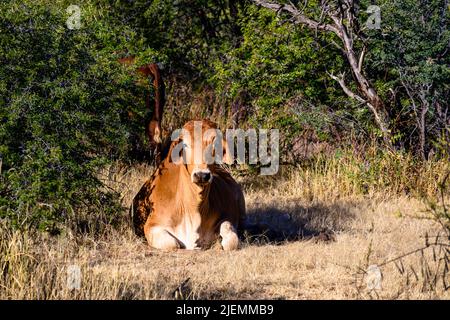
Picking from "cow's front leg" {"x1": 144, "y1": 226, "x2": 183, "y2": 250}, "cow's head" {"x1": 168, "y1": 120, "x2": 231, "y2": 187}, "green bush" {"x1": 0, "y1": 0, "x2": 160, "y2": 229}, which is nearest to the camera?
"green bush" {"x1": 0, "y1": 0, "x2": 160, "y2": 229}

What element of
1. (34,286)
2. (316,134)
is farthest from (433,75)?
(34,286)

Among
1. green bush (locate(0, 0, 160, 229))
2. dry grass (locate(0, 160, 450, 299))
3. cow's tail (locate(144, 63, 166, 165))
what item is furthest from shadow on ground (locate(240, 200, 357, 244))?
cow's tail (locate(144, 63, 166, 165))

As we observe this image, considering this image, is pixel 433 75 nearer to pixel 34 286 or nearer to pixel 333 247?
pixel 333 247

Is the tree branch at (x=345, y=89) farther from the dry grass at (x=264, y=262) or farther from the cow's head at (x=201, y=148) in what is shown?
the cow's head at (x=201, y=148)

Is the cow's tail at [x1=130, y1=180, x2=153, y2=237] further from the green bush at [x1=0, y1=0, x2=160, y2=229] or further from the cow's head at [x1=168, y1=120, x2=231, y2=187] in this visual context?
the cow's head at [x1=168, y1=120, x2=231, y2=187]

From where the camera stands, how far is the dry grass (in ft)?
21.3

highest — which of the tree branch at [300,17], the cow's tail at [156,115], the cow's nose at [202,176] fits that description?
the tree branch at [300,17]

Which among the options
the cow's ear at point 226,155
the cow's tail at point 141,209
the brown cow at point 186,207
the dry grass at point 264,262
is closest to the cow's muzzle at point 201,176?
the brown cow at point 186,207

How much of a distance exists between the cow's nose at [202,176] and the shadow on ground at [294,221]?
1.05 m

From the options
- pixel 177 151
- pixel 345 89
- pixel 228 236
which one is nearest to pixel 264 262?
pixel 228 236

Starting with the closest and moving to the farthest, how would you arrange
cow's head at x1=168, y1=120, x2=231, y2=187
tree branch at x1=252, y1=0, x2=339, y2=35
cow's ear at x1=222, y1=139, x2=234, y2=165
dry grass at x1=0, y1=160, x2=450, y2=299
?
dry grass at x1=0, y1=160, x2=450, y2=299, cow's head at x1=168, y1=120, x2=231, y2=187, cow's ear at x1=222, y1=139, x2=234, y2=165, tree branch at x1=252, y1=0, x2=339, y2=35

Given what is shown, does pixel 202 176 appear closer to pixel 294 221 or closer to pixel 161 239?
pixel 161 239

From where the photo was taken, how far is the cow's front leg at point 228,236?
343 inches

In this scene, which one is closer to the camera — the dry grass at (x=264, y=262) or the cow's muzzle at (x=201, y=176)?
the dry grass at (x=264, y=262)
